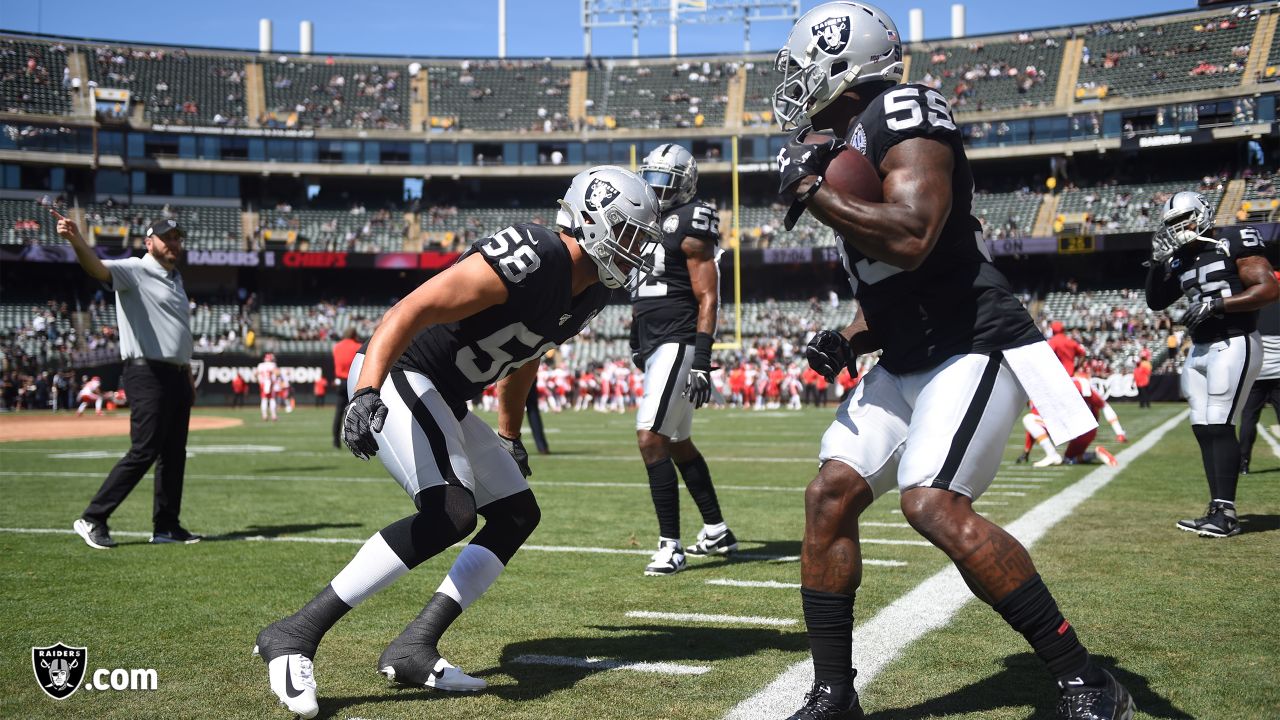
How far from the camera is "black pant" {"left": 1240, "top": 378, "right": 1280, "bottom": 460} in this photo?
9242 millimetres

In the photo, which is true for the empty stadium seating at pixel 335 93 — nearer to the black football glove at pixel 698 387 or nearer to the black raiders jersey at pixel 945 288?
the black football glove at pixel 698 387

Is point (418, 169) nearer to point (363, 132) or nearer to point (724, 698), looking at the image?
point (363, 132)

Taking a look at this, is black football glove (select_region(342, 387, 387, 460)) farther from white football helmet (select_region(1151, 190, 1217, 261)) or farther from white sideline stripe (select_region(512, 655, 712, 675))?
white football helmet (select_region(1151, 190, 1217, 261))

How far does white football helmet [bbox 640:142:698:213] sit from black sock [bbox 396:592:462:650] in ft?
9.81

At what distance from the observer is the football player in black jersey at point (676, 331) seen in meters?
6.08

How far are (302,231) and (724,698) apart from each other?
43.5 metres

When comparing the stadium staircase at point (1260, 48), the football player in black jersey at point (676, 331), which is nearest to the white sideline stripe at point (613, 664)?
the football player in black jersey at point (676, 331)

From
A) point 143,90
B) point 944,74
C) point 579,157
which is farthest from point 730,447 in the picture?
point 143,90

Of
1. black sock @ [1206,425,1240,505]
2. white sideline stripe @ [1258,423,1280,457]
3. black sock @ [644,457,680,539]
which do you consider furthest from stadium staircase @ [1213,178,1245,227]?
black sock @ [644,457,680,539]

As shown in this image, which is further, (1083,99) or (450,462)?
(1083,99)

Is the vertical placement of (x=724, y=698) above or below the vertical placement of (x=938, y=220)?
below

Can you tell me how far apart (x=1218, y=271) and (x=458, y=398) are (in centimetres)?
530

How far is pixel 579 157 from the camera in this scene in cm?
4447

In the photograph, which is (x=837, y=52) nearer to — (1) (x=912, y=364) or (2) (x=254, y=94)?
(1) (x=912, y=364)
